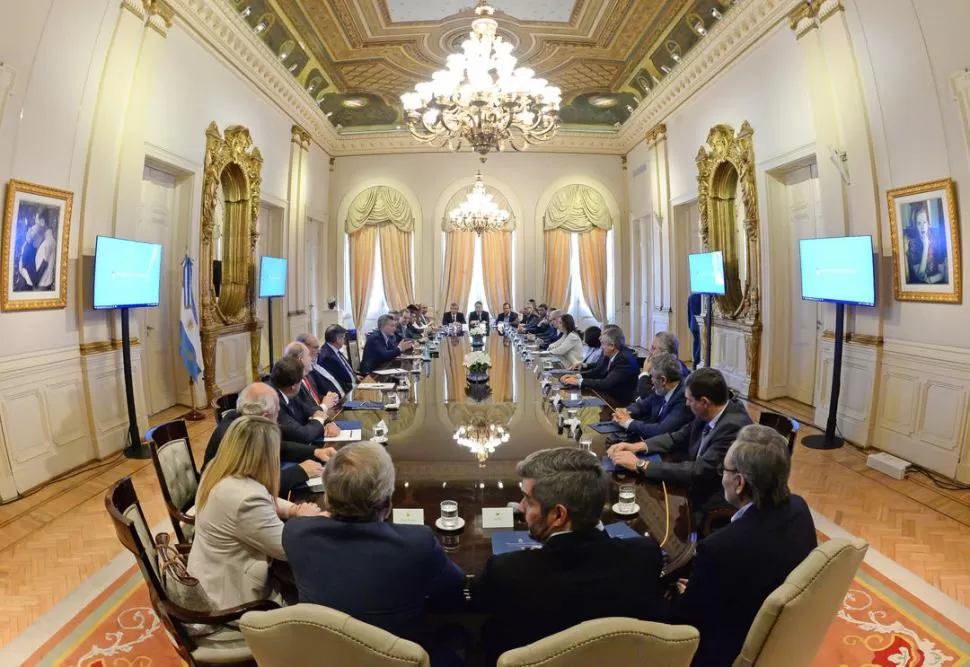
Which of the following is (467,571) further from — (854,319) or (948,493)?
(854,319)

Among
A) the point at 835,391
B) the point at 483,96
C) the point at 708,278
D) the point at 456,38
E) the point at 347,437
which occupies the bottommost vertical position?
the point at 835,391

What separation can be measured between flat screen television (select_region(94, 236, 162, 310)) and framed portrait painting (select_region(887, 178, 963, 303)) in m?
6.52

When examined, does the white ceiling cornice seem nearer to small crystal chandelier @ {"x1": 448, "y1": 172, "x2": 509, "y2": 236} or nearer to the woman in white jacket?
small crystal chandelier @ {"x1": 448, "y1": 172, "x2": 509, "y2": 236}

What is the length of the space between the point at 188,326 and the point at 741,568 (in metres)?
6.51

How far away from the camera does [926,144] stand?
15.5ft

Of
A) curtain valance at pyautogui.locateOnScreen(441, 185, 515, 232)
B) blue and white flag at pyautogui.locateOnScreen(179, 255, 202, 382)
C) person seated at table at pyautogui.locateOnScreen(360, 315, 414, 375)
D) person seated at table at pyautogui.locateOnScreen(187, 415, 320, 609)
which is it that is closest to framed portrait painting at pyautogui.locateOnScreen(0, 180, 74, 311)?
blue and white flag at pyautogui.locateOnScreen(179, 255, 202, 382)

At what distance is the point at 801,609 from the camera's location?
138 cm

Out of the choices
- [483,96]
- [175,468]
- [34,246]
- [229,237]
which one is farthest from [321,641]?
[229,237]

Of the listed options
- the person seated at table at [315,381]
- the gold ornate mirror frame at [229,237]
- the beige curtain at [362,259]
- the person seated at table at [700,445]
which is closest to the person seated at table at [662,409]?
the person seated at table at [700,445]

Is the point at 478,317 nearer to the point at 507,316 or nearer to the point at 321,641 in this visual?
the point at 507,316

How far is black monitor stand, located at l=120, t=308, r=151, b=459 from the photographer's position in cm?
530

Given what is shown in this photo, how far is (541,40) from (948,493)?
7478mm

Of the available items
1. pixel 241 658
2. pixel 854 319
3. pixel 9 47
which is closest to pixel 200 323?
pixel 9 47

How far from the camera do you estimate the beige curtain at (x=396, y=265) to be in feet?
42.8
